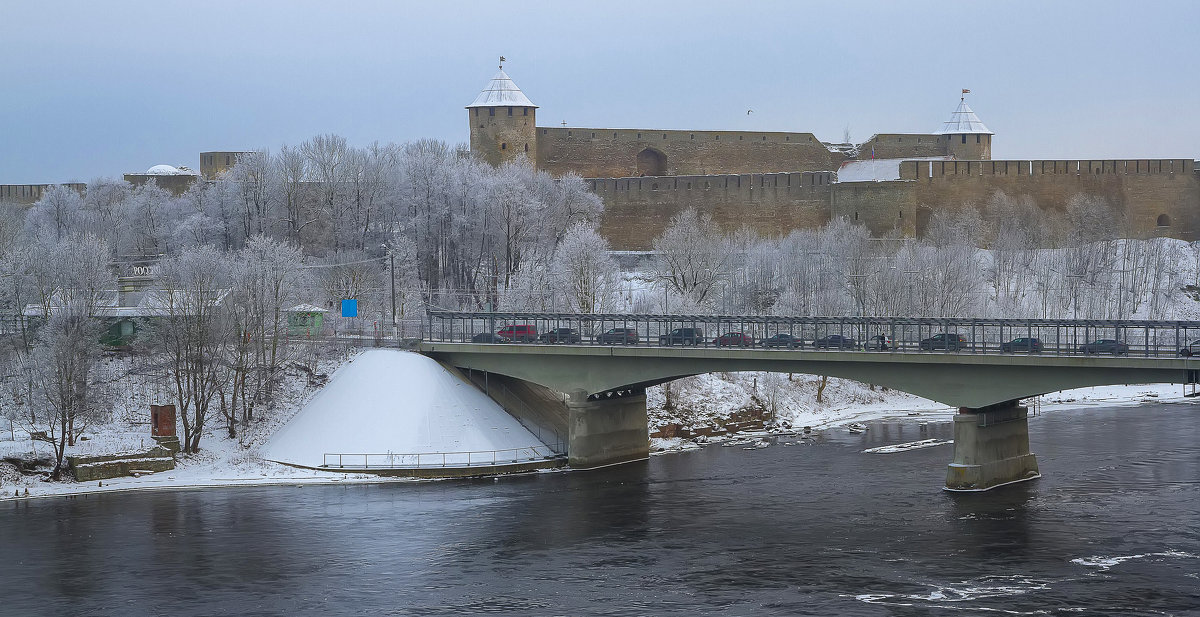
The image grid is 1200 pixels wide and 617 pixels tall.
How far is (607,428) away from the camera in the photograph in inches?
1660

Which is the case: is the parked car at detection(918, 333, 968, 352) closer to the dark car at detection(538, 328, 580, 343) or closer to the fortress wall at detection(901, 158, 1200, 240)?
the dark car at detection(538, 328, 580, 343)

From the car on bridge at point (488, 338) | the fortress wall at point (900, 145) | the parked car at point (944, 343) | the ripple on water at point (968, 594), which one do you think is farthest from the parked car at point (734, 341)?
the fortress wall at point (900, 145)

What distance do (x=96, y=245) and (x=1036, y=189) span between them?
51784mm

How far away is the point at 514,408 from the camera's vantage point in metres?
43.8

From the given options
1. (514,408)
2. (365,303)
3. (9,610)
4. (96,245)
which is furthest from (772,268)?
(9,610)

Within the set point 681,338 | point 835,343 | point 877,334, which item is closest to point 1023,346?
point 835,343

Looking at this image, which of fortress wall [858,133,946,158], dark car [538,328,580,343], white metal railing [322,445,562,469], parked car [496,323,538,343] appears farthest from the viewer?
fortress wall [858,133,946,158]

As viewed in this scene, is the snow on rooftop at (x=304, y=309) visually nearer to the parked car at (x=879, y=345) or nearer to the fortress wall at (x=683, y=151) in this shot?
the parked car at (x=879, y=345)

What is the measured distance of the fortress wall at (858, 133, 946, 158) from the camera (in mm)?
92375

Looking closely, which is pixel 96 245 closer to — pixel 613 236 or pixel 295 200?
pixel 295 200

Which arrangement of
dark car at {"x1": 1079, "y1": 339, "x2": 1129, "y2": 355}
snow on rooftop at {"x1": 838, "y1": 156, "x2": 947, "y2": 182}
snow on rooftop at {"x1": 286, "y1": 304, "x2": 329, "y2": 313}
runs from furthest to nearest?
snow on rooftop at {"x1": 838, "y1": 156, "x2": 947, "y2": 182} → snow on rooftop at {"x1": 286, "y1": 304, "x2": 329, "y2": 313} → dark car at {"x1": 1079, "y1": 339, "x2": 1129, "y2": 355}

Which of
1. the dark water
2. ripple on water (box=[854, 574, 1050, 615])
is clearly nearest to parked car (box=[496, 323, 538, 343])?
the dark water

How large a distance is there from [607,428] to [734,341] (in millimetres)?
4772

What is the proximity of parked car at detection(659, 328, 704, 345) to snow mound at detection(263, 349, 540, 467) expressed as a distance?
508 cm
